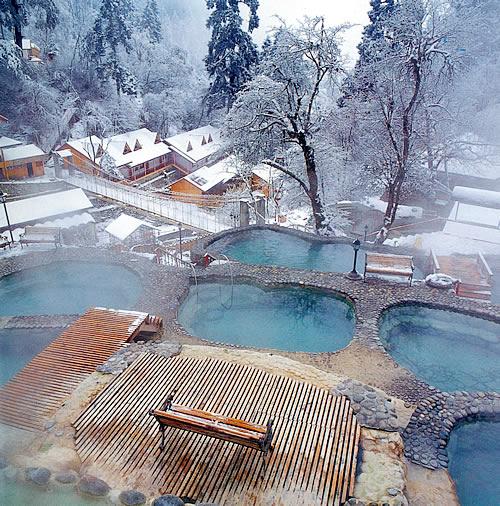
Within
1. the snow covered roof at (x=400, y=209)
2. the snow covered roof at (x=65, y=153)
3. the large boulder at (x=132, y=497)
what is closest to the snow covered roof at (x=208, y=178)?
the snow covered roof at (x=65, y=153)

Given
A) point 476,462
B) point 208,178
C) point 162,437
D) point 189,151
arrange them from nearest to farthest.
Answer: point 162,437 → point 476,462 → point 208,178 → point 189,151

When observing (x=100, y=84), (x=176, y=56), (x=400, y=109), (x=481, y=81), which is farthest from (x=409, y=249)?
(x=176, y=56)

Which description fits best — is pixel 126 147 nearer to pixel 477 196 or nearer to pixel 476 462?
pixel 477 196

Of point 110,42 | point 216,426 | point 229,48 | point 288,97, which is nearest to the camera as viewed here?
point 216,426

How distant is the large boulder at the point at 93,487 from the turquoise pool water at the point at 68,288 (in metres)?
5.65

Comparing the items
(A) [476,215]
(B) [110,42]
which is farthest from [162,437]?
(B) [110,42]

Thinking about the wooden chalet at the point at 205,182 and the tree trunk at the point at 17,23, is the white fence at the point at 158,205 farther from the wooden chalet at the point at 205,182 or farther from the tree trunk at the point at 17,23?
the tree trunk at the point at 17,23

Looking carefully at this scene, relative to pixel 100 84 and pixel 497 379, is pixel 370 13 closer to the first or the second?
pixel 100 84

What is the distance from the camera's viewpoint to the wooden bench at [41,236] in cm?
1378

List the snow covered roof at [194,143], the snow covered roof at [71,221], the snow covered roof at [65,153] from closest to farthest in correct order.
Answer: the snow covered roof at [71,221] < the snow covered roof at [65,153] < the snow covered roof at [194,143]

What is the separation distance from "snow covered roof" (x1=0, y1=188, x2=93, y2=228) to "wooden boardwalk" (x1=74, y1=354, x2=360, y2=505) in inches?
484

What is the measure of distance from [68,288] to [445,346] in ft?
31.7

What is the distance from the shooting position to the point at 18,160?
20.2 metres

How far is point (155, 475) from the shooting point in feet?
16.7
